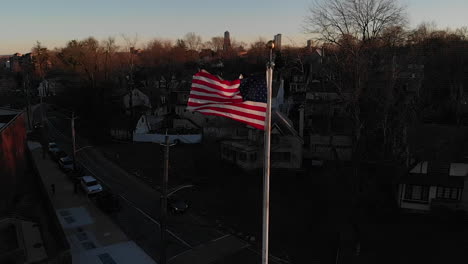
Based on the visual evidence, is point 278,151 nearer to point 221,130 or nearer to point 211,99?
point 221,130

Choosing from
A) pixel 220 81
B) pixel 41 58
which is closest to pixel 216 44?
pixel 41 58

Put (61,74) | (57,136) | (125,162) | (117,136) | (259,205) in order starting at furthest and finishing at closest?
(61,74), (57,136), (117,136), (125,162), (259,205)

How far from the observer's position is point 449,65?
47469 millimetres

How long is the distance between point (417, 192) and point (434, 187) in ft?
3.44

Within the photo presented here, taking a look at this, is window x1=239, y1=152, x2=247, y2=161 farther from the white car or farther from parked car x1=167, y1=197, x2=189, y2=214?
the white car

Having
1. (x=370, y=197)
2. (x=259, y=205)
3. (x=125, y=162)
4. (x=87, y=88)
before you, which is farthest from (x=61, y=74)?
(x=370, y=197)

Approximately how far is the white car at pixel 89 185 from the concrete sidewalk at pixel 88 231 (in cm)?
64

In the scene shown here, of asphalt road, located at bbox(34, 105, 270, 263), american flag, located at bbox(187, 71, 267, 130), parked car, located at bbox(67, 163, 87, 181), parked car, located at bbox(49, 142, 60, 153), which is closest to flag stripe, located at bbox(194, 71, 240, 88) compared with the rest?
american flag, located at bbox(187, 71, 267, 130)

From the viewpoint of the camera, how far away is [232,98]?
8.69 metres

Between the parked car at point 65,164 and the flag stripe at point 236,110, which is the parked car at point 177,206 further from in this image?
the flag stripe at point 236,110

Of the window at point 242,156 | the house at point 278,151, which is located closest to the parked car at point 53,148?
the house at point 278,151

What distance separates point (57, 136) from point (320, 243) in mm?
42344

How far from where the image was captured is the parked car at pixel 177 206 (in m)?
22.8

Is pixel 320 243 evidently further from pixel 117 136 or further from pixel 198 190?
pixel 117 136
